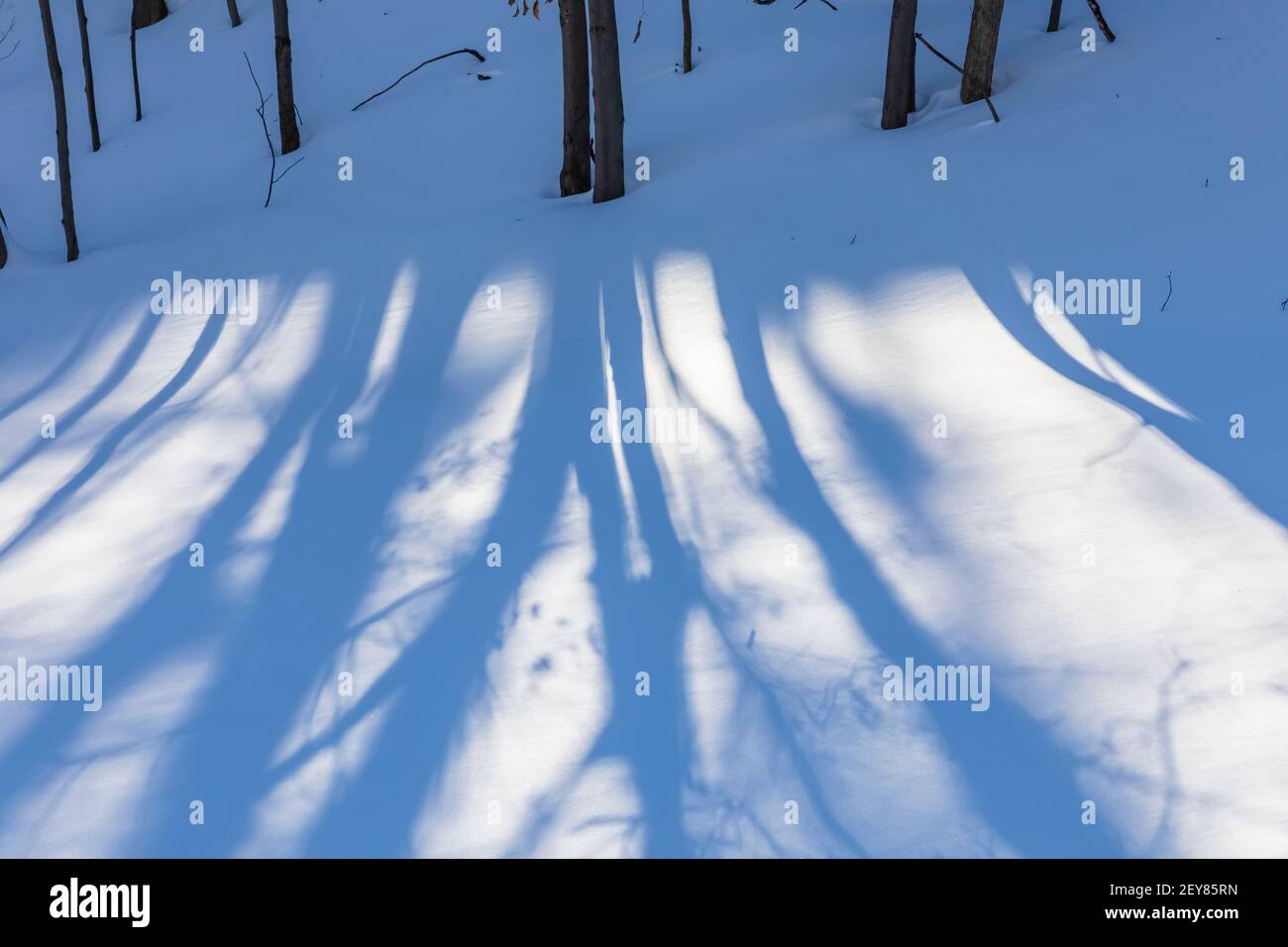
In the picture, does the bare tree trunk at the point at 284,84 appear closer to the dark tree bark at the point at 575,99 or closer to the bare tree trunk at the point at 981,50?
the dark tree bark at the point at 575,99

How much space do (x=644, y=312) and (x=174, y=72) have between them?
15161 mm

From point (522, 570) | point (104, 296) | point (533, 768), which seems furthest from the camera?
point (104, 296)

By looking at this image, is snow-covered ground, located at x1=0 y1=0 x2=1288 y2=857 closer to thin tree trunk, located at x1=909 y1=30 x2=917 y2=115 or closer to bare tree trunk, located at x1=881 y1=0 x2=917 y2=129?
thin tree trunk, located at x1=909 y1=30 x2=917 y2=115

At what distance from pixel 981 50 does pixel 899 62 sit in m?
0.81

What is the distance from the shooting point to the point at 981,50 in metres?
10.2

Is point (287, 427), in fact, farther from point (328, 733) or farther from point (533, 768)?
point (533, 768)

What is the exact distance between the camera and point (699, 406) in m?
6.29

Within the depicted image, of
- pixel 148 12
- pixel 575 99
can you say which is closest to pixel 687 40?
pixel 575 99

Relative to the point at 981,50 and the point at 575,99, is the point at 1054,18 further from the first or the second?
the point at 575,99

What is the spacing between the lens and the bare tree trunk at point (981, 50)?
10.2m

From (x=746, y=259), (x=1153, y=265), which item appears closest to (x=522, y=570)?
(x=746, y=259)

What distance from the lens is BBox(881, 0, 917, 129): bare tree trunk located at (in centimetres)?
1025

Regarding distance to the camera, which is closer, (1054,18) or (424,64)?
(1054,18)

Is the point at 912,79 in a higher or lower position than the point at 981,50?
lower
